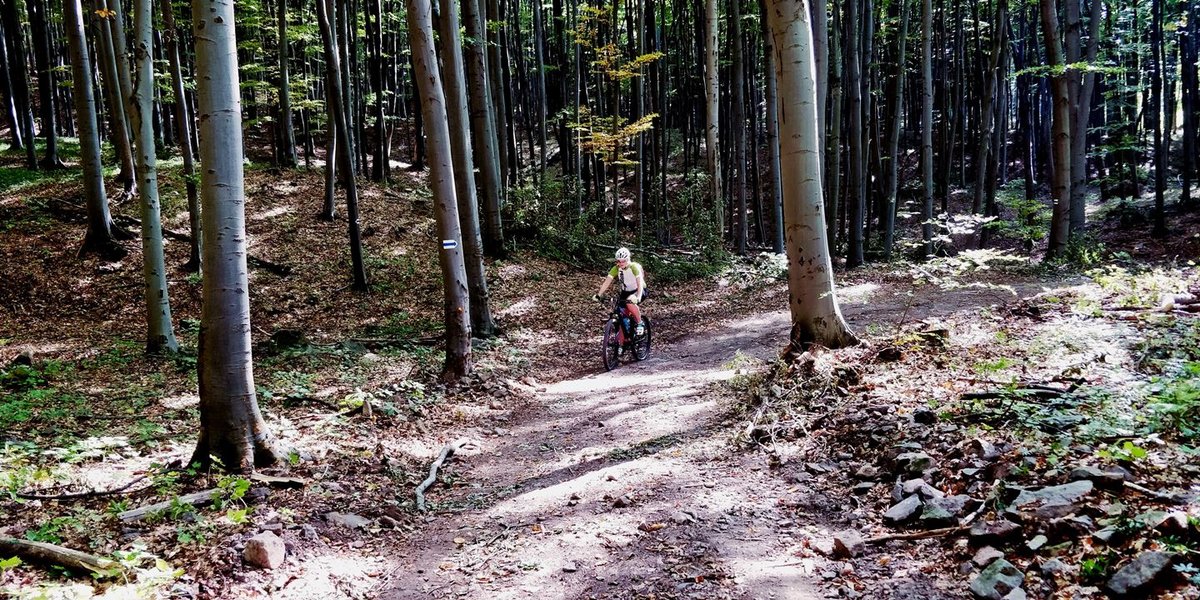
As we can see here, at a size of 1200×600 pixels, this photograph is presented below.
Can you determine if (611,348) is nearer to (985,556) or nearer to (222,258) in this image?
(222,258)

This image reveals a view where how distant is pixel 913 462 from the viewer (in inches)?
165

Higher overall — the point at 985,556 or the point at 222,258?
the point at 222,258

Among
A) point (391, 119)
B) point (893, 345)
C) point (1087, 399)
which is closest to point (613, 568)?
point (1087, 399)

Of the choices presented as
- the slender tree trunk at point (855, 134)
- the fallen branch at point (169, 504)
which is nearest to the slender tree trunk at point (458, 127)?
the fallen branch at point (169, 504)

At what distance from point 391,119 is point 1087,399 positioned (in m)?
24.1

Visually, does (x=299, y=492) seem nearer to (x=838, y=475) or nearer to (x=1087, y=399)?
(x=838, y=475)

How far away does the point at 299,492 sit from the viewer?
4980 mm

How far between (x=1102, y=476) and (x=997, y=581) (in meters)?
0.93

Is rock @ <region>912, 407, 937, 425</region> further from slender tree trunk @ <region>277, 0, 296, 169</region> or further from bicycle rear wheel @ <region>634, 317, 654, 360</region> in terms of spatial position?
slender tree trunk @ <region>277, 0, 296, 169</region>

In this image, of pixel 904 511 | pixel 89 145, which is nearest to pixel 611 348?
pixel 904 511

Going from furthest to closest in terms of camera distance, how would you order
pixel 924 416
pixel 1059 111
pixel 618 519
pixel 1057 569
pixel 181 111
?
1. pixel 1059 111
2. pixel 181 111
3. pixel 924 416
4. pixel 618 519
5. pixel 1057 569

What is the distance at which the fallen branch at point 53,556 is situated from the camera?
350 centimetres

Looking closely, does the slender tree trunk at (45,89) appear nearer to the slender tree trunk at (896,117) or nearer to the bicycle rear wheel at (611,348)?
the bicycle rear wheel at (611,348)

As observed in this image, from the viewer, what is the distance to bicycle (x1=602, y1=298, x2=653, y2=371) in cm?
1016
